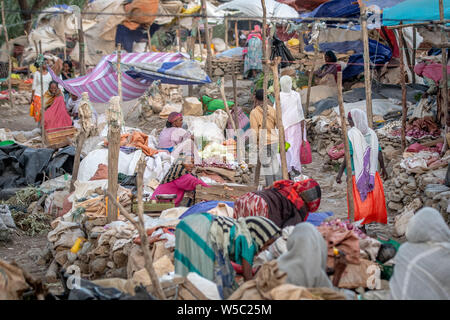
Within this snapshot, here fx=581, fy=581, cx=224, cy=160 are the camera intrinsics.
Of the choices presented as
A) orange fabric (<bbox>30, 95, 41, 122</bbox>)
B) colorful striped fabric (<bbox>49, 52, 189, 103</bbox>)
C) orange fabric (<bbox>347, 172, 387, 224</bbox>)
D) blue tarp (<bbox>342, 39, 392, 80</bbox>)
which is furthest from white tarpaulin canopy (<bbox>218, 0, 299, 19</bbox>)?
orange fabric (<bbox>347, 172, 387, 224</bbox>)

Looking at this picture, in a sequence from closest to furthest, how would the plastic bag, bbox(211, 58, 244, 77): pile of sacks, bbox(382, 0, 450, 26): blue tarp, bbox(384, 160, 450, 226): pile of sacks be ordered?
1. bbox(384, 160, 450, 226): pile of sacks
2. the plastic bag
3. bbox(382, 0, 450, 26): blue tarp
4. bbox(211, 58, 244, 77): pile of sacks

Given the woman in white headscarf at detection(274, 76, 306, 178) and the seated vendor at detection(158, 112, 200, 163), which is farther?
the seated vendor at detection(158, 112, 200, 163)

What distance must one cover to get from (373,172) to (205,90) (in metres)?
8.99

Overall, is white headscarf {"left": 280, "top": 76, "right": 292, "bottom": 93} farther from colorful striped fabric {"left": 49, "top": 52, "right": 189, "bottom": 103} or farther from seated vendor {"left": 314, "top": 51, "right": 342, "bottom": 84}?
seated vendor {"left": 314, "top": 51, "right": 342, "bottom": 84}

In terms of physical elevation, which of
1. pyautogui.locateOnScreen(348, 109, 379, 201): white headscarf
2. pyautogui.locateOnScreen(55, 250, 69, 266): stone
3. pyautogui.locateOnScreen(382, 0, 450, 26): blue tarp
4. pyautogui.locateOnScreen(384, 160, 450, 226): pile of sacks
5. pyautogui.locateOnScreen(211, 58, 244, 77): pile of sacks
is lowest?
pyautogui.locateOnScreen(55, 250, 69, 266): stone

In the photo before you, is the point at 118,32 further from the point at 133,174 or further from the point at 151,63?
the point at 133,174

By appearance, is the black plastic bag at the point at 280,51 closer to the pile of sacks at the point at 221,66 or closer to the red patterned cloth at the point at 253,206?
the pile of sacks at the point at 221,66

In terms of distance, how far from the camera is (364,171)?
609 centimetres

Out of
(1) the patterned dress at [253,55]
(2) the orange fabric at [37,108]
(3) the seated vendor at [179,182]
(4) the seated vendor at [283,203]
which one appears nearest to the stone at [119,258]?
(4) the seated vendor at [283,203]

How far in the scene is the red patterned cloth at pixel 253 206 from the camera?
5066mm

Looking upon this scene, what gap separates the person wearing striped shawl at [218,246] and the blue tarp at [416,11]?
18.2ft

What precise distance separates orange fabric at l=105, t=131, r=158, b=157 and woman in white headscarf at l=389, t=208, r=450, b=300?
6.04 m

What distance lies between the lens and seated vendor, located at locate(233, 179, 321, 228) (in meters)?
5.08

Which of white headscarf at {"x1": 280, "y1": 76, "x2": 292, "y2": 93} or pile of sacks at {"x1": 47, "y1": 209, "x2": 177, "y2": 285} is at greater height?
white headscarf at {"x1": 280, "y1": 76, "x2": 292, "y2": 93}
